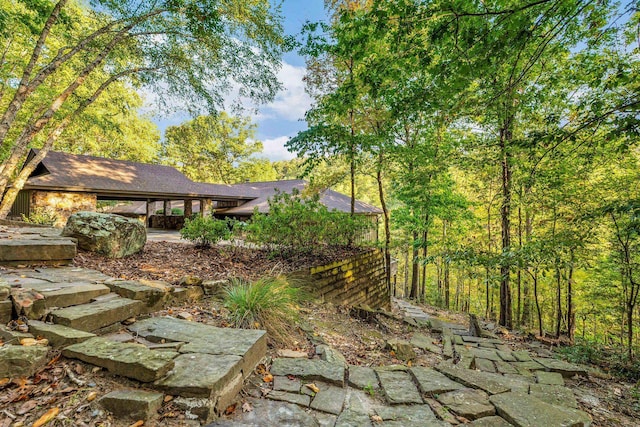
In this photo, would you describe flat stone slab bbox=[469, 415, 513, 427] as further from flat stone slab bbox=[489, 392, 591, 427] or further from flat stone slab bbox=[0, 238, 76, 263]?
flat stone slab bbox=[0, 238, 76, 263]

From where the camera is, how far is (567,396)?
239 cm

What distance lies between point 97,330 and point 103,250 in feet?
8.64

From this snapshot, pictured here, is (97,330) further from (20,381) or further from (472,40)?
(472,40)

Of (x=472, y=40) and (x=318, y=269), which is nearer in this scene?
(x=472, y=40)

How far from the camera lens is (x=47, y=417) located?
48.4 inches

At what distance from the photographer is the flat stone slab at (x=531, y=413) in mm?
1743

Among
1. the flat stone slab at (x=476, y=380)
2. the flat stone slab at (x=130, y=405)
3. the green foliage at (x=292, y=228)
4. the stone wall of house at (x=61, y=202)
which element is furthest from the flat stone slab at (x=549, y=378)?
the stone wall of house at (x=61, y=202)

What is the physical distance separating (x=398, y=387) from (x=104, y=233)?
4554mm

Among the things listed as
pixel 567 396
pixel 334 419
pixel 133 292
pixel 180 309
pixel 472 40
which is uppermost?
pixel 472 40

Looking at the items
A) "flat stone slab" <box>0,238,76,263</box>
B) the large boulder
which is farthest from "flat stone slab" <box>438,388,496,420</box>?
the large boulder

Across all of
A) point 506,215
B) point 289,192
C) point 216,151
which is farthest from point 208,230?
point 216,151

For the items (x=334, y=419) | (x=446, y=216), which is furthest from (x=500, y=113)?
(x=446, y=216)

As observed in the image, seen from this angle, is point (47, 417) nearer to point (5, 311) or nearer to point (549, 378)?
point (5, 311)

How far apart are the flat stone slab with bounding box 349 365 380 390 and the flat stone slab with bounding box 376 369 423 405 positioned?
0.05 metres
